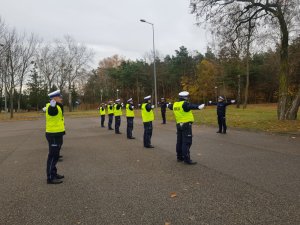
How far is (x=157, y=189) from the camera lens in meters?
6.17

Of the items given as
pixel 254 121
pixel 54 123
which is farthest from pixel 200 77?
pixel 54 123

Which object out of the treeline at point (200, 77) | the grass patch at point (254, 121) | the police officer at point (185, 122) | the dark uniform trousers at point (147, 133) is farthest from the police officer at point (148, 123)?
the treeline at point (200, 77)

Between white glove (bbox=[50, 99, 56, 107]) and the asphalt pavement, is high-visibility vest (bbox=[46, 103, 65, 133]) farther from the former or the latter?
the asphalt pavement

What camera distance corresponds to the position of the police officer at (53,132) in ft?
22.9

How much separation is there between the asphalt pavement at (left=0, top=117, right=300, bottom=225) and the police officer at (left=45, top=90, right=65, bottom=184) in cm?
27

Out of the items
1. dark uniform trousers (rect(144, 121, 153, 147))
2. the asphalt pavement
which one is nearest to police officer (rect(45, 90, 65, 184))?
the asphalt pavement

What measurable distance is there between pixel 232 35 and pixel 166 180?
15.9m

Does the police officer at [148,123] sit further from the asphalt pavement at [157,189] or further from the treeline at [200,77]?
the treeline at [200,77]

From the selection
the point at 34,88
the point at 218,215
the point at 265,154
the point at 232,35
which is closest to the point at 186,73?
the point at 34,88

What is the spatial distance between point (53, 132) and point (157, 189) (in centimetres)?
257

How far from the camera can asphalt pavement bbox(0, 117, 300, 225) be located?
4777 millimetres

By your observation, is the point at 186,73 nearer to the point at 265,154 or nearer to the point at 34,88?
the point at 34,88

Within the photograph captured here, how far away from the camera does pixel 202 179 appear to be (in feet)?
22.3

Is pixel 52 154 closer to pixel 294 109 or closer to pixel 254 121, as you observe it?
pixel 254 121
